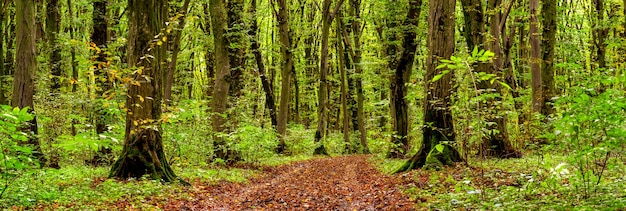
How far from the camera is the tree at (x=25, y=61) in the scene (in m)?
10.6

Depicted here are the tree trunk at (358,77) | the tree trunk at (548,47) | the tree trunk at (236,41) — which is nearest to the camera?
the tree trunk at (548,47)

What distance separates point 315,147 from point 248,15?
961 cm

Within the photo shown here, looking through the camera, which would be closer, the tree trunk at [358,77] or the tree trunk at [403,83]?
the tree trunk at [403,83]

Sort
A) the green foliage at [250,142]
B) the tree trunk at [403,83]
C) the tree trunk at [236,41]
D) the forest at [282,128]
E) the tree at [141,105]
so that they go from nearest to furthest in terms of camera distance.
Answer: the forest at [282,128]
the tree at [141,105]
the green foliage at [250,142]
the tree trunk at [236,41]
the tree trunk at [403,83]

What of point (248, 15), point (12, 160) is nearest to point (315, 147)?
point (248, 15)

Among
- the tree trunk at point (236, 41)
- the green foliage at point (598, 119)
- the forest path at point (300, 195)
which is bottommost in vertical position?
the forest path at point (300, 195)

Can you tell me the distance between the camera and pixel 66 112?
44.2 feet

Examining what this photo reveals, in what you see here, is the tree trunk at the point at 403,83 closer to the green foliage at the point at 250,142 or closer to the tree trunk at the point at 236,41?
the green foliage at the point at 250,142

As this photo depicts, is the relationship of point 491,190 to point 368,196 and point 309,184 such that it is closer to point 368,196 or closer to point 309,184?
point 368,196

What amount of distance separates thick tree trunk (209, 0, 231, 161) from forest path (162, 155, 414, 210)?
2.57 meters

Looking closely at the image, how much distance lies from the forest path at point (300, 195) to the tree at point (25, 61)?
4962 millimetres

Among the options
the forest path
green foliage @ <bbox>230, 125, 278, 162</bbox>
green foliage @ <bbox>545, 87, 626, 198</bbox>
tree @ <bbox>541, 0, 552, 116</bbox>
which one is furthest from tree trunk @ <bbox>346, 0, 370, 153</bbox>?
green foliage @ <bbox>545, 87, 626, 198</bbox>

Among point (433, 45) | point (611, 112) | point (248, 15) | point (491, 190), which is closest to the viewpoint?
point (611, 112)

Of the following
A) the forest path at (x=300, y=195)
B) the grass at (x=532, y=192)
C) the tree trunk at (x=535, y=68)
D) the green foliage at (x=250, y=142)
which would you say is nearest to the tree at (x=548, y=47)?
the tree trunk at (x=535, y=68)
